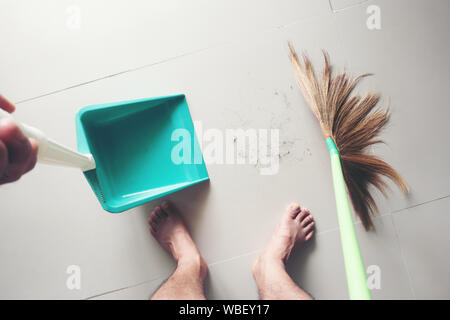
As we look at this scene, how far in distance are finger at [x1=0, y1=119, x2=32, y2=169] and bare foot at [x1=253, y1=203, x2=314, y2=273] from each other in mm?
735

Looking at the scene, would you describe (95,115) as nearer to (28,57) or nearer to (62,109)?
(62,109)

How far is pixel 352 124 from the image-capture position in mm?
970

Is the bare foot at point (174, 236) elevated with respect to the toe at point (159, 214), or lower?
lower

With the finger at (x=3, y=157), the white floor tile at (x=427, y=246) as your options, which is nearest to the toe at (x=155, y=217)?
the finger at (x=3, y=157)

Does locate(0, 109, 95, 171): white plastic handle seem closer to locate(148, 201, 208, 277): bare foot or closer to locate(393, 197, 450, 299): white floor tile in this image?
locate(148, 201, 208, 277): bare foot

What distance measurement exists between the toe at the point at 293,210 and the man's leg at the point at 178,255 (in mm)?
335

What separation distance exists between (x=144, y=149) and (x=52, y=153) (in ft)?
1.17

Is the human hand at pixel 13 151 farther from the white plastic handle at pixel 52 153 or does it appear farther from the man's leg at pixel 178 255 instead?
the man's leg at pixel 178 255

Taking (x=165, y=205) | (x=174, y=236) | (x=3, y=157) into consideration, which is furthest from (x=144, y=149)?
(x=3, y=157)

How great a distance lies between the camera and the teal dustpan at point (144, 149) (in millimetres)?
923

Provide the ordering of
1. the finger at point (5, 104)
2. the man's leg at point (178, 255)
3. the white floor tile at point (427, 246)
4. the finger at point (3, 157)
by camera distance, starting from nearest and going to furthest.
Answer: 1. the finger at point (3, 157)
2. the finger at point (5, 104)
3. the man's leg at point (178, 255)
4. the white floor tile at point (427, 246)

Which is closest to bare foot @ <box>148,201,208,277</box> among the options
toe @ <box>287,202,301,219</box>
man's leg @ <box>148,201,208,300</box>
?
man's leg @ <box>148,201,208,300</box>

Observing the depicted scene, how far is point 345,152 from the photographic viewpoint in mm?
954

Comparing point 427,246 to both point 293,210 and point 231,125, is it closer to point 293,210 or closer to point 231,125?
point 293,210
